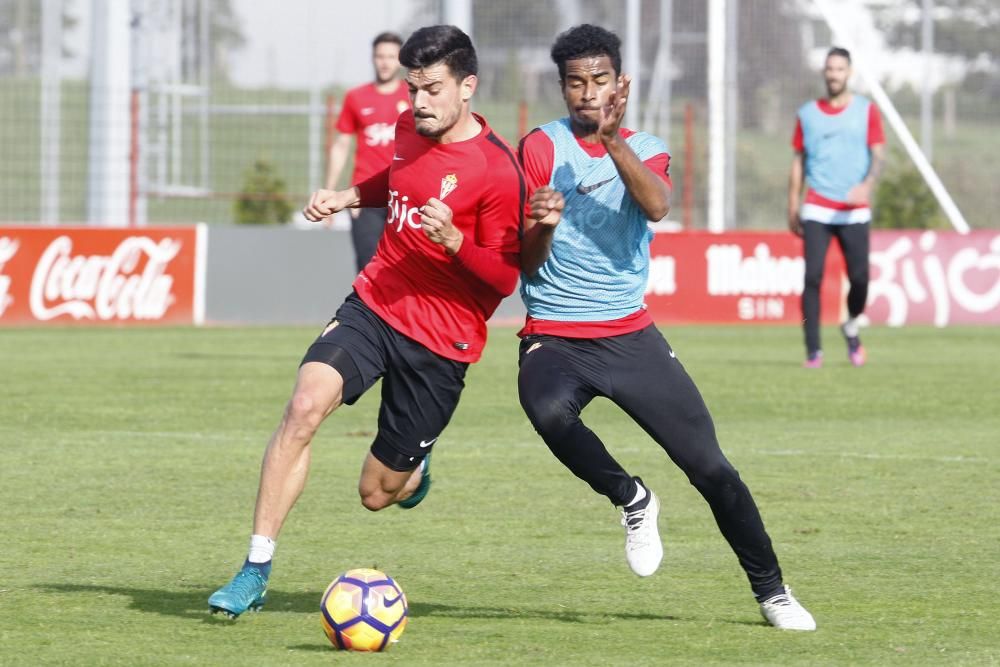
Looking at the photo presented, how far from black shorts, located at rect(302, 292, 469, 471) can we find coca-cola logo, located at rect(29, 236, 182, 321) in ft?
42.4

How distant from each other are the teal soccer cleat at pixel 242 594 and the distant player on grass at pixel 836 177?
30.0 feet

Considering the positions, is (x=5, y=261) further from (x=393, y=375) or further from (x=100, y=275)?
(x=393, y=375)

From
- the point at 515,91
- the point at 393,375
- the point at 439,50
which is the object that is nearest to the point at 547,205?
the point at 439,50

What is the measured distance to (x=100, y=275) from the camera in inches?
756

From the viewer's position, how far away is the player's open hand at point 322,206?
6590mm

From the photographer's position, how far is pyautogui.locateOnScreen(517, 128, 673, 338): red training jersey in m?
6.27

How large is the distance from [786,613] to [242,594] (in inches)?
69.3

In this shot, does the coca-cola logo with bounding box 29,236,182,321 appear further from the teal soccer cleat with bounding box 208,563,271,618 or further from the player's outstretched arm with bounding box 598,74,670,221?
the player's outstretched arm with bounding box 598,74,670,221

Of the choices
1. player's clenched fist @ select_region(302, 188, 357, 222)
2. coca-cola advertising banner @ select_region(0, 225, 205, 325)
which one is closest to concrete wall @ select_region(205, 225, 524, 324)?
coca-cola advertising banner @ select_region(0, 225, 205, 325)

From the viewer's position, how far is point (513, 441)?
10.8 m

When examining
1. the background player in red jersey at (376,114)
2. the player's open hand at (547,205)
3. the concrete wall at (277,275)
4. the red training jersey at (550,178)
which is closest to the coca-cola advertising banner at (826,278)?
the concrete wall at (277,275)

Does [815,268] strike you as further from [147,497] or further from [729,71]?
[729,71]

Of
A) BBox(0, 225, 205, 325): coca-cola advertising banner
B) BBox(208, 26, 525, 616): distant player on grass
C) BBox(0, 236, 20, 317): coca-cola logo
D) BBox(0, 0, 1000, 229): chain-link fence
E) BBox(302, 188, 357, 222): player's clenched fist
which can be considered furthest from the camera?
BBox(0, 0, 1000, 229): chain-link fence

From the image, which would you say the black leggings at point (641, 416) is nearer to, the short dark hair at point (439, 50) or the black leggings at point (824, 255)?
the short dark hair at point (439, 50)
